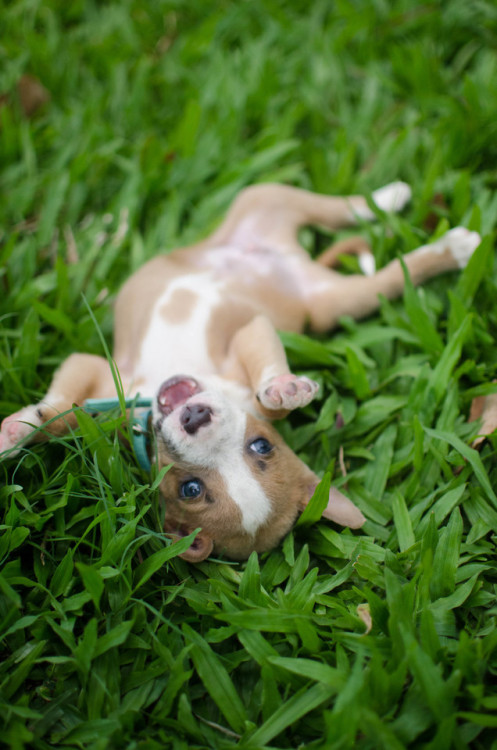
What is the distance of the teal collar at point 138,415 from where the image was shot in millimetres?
2461

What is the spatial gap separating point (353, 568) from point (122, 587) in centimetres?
91

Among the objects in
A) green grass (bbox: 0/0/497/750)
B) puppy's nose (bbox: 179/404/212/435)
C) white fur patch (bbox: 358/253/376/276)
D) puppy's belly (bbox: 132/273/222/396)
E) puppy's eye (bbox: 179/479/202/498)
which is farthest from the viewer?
white fur patch (bbox: 358/253/376/276)

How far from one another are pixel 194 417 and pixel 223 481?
297 mm

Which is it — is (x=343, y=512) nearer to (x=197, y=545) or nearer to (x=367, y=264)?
(x=197, y=545)

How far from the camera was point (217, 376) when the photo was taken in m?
2.76

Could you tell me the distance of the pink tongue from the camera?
2.50 meters

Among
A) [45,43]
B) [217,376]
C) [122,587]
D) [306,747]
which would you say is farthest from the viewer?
[45,43]

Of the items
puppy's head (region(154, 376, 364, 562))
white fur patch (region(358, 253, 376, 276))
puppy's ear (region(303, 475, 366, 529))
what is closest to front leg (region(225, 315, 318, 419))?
puppy's head (region(154, 376, 364, 562))

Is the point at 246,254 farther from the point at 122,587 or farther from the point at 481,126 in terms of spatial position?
the point at 122,587

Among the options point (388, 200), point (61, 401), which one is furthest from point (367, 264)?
point (61, 401)

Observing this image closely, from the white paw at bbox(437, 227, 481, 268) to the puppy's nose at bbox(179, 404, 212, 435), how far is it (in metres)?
1.68

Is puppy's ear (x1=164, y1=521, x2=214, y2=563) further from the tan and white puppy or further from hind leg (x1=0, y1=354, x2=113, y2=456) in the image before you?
hind leg (x1=0, y1=354, x2=113, y2=456)

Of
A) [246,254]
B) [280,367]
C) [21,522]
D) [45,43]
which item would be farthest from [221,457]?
[45,43]

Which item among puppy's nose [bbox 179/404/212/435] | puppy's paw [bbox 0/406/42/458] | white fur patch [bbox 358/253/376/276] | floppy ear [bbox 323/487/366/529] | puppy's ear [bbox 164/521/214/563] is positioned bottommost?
floppy ear [bbox 323/487/366/529]
